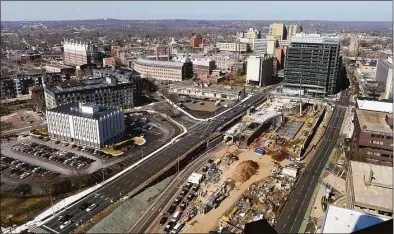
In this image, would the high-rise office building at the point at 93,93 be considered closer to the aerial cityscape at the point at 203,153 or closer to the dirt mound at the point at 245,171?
the aerial cityscape at the point at 203,153

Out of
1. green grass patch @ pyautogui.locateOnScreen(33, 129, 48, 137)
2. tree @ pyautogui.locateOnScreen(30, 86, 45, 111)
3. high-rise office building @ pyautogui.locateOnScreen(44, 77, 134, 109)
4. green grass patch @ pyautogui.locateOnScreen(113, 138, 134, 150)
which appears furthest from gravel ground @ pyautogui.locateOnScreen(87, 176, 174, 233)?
tree @ pyautogui.locateOnScreen(30, 86, 45, 111)

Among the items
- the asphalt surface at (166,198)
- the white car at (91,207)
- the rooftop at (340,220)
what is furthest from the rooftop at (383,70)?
the white car at (91,207)

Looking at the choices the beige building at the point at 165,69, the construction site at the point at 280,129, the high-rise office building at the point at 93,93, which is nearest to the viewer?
the construction site at the point at 280,129

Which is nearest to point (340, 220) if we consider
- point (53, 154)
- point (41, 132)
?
point (53, 154)

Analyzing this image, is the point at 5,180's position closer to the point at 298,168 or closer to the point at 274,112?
the point at 298,168

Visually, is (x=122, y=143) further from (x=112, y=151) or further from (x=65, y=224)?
(x=65, y=224)

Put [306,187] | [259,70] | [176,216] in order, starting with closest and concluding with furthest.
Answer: [176,216]
[306,187]
[259,70]

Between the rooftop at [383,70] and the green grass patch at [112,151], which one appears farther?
the rooftop at [383,70]
